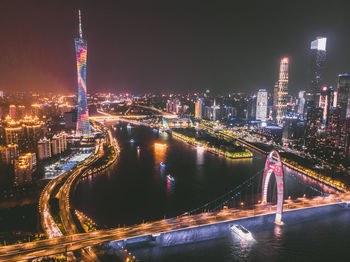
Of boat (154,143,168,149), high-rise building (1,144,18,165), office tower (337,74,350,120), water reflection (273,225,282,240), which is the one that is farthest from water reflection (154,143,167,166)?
office tower (337,74,350,120)

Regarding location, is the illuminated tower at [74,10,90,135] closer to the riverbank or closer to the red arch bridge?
the riverbank

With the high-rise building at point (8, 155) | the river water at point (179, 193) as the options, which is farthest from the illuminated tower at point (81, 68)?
the high-rise building at point (8, 155)

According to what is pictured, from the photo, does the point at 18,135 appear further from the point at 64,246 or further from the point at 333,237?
the point at 333,237

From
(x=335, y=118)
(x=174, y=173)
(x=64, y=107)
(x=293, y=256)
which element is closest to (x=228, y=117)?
(x=335, y=118)

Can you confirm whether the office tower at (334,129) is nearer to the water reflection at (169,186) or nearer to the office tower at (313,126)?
the office tower at (313,126)

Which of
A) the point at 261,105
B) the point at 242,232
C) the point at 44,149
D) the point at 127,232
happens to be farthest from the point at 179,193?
the point at 261,105

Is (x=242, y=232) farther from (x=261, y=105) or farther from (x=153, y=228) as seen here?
(x=261, y=105)
